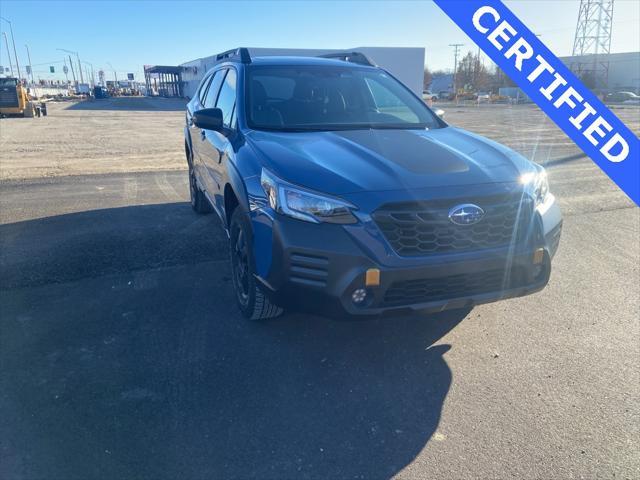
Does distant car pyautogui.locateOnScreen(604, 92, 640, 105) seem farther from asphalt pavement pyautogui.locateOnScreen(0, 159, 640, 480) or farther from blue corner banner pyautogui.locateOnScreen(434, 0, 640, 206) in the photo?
asphalt pavement pyautogui.locateOnScreen(0, 159, 640, 480)

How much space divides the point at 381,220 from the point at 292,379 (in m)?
1.12

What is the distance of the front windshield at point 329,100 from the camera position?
400 cm

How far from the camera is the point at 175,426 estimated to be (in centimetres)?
262

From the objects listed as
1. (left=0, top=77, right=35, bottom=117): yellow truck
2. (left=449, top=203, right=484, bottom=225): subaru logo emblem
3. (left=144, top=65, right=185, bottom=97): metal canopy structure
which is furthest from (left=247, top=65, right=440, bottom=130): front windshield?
(left=144, top=65, right=185, bottom=97): metal canopy structure

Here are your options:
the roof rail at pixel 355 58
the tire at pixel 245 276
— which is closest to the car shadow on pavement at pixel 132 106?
the roof rail at pixel 355 58

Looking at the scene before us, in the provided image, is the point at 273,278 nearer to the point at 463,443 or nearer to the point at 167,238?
the point at 463,443

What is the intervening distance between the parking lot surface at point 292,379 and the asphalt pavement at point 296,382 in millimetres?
11

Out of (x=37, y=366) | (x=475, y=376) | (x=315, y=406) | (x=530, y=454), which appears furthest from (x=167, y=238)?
(x=530, y=454)

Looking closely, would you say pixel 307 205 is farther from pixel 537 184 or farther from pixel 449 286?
pixel 537 184

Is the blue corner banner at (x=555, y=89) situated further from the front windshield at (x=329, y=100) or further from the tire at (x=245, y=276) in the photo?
the tire at (x=245, y=276)

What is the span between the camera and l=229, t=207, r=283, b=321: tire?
331cm

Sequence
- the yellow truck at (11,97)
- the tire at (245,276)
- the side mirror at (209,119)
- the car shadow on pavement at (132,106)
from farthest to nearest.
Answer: the car shadow on pavement at (132,106)
the yellow truck at (11,97)
the side mirror at (209,119)
the tire at (245,276)

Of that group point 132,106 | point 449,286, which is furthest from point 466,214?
point 132,106

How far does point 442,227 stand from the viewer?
2.84m
